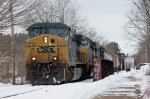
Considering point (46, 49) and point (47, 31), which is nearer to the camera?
point (46, 49)

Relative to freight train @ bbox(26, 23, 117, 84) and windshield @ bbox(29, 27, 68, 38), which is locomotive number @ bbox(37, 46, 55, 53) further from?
windshield @ bbox(29, 27, 68, 38)

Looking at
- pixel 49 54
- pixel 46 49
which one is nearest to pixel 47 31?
pixel 46 49

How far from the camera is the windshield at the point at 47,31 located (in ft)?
91.1

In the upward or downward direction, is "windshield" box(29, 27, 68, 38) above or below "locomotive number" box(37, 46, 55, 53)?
above

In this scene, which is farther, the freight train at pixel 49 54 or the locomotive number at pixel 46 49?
the locomotive number at pixel 46 49

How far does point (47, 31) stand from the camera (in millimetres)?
28000

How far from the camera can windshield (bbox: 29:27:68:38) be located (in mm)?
27781

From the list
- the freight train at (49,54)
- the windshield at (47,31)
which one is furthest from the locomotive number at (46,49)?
the windshield at (47,31)

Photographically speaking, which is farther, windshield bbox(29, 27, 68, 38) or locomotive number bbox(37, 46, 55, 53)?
windshield bbox(29, 27, 68, 38)

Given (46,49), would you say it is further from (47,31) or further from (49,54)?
(47,31)

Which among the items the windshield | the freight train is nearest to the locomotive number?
the freight train

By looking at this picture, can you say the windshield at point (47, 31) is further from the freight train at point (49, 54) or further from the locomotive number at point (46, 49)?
the locomotive number at point (46, 49)

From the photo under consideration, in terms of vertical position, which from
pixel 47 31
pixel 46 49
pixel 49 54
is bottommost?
pixel 49 54

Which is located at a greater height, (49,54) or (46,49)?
(46,49)
